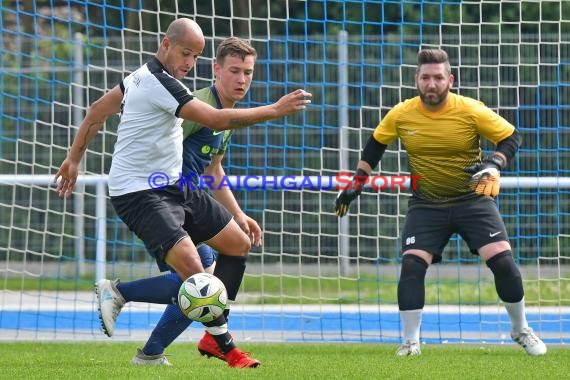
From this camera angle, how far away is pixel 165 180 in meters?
6.43

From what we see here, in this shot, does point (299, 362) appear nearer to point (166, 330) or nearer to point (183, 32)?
point (166, 330)

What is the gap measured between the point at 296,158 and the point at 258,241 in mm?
4089

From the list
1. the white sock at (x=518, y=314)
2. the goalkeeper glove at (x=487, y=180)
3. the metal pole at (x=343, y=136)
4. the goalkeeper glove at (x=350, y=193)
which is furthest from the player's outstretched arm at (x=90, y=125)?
the metal pole at (x=343, y=136)

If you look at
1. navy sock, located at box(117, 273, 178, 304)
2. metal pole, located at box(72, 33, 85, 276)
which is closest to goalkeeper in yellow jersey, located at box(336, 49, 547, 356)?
navy sock, located at box(117, 273, 178, 304)

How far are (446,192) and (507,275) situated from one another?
0.68 metres

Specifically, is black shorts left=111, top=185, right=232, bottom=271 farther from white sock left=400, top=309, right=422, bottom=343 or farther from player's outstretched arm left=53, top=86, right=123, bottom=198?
white sock left=400, top=309, right=422, bottom=343

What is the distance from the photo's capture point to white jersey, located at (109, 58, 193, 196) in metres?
6.32

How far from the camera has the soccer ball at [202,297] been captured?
6.09 meters

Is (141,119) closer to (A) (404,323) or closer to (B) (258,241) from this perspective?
(B) (258,241)

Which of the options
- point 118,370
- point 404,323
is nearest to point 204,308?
point 118,370

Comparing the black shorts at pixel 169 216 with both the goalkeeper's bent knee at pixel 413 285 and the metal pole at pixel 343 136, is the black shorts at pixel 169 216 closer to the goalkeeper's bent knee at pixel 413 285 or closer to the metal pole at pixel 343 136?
the goalkeeper's bent knee at pixel 413 285

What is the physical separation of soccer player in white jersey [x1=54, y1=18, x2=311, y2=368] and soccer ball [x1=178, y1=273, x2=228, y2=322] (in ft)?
0.46

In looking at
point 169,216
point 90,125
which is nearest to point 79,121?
point 90,125

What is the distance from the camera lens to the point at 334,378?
589 centimetres
